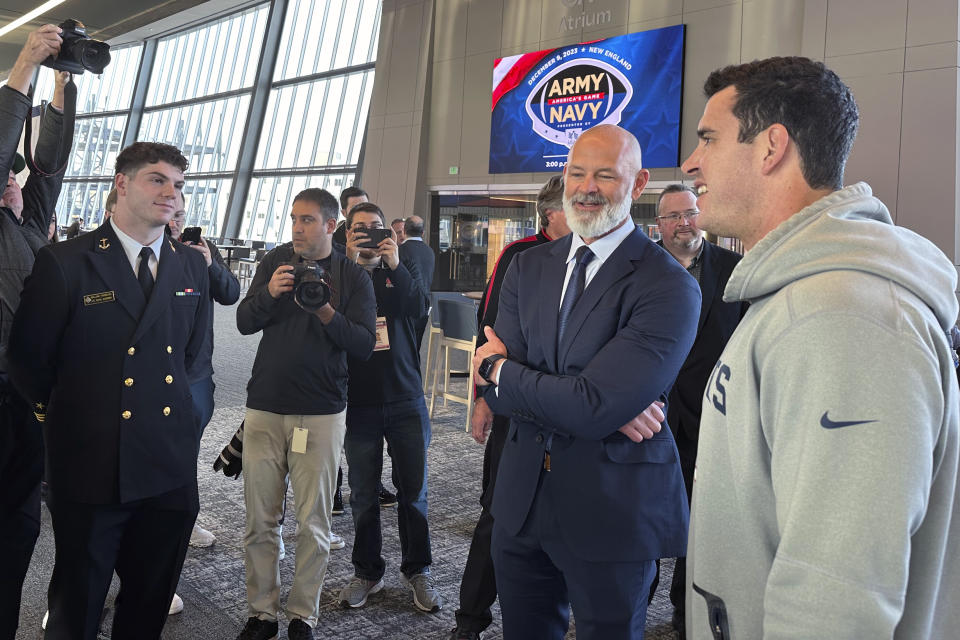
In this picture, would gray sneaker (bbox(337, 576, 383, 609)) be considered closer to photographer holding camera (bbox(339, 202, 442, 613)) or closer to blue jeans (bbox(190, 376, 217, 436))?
photographer holding camera (bbox(339, 202, 442, 613))

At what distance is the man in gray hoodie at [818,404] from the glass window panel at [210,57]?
19.0 metres

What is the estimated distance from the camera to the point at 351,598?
3.03m

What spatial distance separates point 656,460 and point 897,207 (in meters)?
6.19

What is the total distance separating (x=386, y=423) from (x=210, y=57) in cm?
2002

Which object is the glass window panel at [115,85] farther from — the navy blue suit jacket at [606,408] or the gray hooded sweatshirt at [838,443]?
the gray hooded sweatshirt at [838,443]

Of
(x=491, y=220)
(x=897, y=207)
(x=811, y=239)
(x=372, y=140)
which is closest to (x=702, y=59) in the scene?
(x=897, y=207)

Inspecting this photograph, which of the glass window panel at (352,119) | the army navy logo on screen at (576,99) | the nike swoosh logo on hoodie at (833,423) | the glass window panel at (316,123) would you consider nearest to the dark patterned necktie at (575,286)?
the nike swoosh logo on hoodie at (833,423)

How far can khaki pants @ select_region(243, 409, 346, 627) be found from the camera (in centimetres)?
270

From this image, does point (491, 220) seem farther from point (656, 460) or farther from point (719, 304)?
point (656, 460)

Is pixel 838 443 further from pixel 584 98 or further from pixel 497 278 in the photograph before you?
pixel 584 98

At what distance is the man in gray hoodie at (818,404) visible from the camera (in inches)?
31.8

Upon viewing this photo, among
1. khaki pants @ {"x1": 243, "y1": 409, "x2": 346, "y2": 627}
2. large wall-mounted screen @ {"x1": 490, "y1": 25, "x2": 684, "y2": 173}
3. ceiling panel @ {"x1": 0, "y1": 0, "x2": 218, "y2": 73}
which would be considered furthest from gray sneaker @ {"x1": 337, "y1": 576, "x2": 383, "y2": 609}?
large wall-mounted screen @ {"x1": 490, "y1": 25, "x2": 684, "y2": 173}

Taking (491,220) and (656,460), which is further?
(491,220)

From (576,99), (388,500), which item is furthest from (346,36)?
(388,500)
